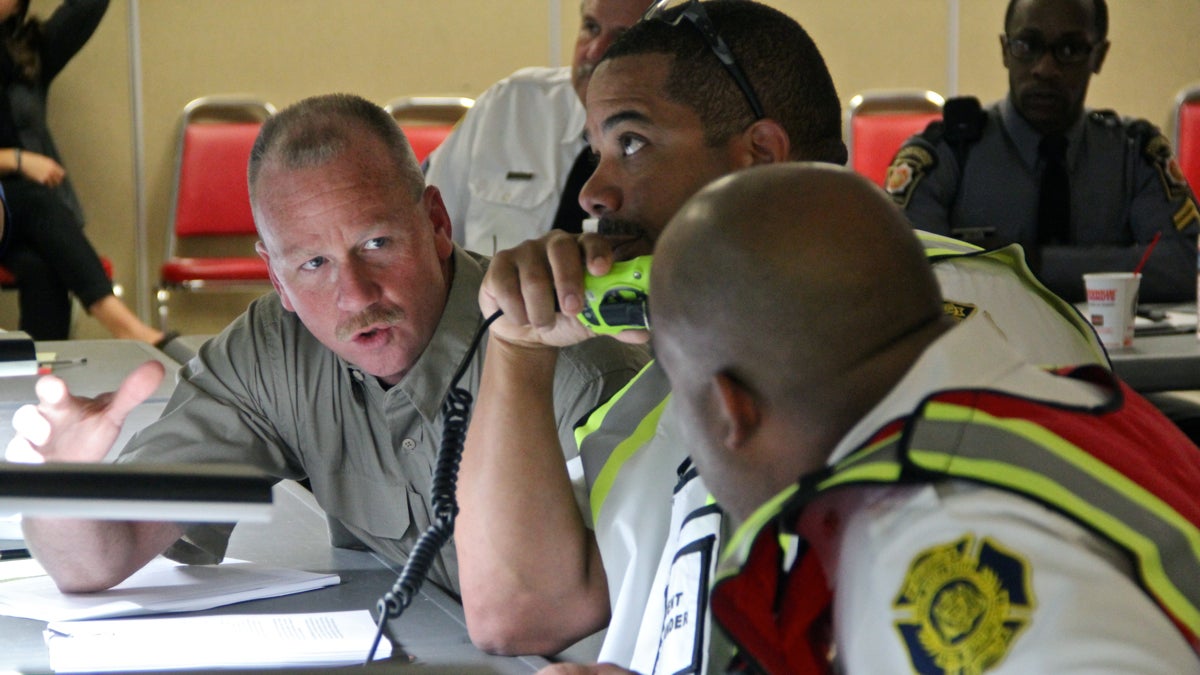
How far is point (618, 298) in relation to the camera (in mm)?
1251

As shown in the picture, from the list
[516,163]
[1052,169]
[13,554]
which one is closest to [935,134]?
[1052,169]

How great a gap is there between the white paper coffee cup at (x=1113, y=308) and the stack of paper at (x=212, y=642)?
Answer: 168 centimetres

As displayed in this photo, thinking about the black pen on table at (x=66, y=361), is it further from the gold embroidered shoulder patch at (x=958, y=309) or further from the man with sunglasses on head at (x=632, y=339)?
the gold embroidered shoulder patch at (x=958, y=309)

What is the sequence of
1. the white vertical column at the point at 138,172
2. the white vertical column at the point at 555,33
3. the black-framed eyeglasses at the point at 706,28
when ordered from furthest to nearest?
the white vertical column at the point at 555,33
the white vertical column at the point at 138,172
the black-framed eyeglasses at the point at 706,28

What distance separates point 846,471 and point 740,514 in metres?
0.15

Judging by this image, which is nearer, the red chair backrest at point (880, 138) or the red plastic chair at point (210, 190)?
the red plastic chair at point (210, 190)

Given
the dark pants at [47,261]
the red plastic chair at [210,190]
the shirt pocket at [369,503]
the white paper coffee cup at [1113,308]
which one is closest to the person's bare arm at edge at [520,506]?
the shirt pocket at [369,503]

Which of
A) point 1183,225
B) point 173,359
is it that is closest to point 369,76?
point 173,359

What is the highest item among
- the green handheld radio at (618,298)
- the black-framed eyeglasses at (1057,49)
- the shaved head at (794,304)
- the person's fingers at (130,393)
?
the shaved head at (794,304)

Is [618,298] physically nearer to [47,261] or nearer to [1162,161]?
[1162,161]

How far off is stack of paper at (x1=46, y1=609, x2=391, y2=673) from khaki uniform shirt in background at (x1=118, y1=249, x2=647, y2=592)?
0.29 m

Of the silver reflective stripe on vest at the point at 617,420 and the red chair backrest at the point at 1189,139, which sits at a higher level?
the silver reflective stripe on vest at the point at 617,420

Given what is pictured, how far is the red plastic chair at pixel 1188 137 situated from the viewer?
5969mm

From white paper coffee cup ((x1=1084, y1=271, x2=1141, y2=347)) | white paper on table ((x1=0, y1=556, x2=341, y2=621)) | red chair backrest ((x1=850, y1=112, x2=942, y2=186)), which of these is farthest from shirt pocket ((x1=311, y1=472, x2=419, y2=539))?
red chair backrest ((x1=850, y1=112, x2=942, y2=186))
